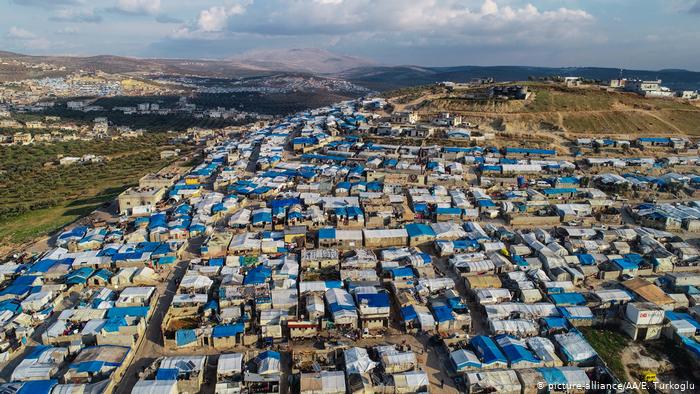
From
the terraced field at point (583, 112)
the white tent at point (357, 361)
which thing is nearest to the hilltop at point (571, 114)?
the terraced field at point (583, 112)

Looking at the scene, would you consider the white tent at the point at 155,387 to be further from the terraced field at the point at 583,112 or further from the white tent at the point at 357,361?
the terraced field at the point at 583,112

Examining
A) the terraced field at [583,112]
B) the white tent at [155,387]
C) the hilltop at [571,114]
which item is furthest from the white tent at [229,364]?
the terraced field at [583,112]

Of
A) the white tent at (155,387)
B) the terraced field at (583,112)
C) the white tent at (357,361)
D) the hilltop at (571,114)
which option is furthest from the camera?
the terraced field at (583,112)

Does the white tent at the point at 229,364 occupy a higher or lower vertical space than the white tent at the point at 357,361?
lower

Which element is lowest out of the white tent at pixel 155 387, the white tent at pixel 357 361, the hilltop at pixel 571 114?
the white tent at pixel 155 387

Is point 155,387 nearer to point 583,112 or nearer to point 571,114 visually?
point 571,114

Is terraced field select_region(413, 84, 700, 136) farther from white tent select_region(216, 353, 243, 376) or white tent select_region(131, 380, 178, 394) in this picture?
white tent select_region(131, 380, 178, 394)

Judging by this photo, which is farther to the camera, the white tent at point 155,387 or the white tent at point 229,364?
the white tent at point 229,364

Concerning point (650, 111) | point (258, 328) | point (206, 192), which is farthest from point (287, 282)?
point (650, 111)

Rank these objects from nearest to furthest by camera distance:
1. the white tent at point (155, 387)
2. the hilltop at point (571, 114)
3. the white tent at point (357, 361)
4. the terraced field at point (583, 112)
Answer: the white tent at point (155, 387), the white tent at point (357, 361), the hilltop at point (571, 114), the terraced field at point (583, 112)

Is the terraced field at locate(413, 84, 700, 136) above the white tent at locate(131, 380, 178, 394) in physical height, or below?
above

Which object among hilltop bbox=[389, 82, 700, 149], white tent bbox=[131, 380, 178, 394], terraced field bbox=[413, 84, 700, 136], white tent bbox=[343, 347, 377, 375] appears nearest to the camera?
white tent bbox=[131, 380, 178, 394]

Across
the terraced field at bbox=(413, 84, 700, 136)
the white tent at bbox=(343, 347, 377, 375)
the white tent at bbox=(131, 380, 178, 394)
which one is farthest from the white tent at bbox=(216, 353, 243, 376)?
the terraced field at bbox=(413, 84, 700, 136)
